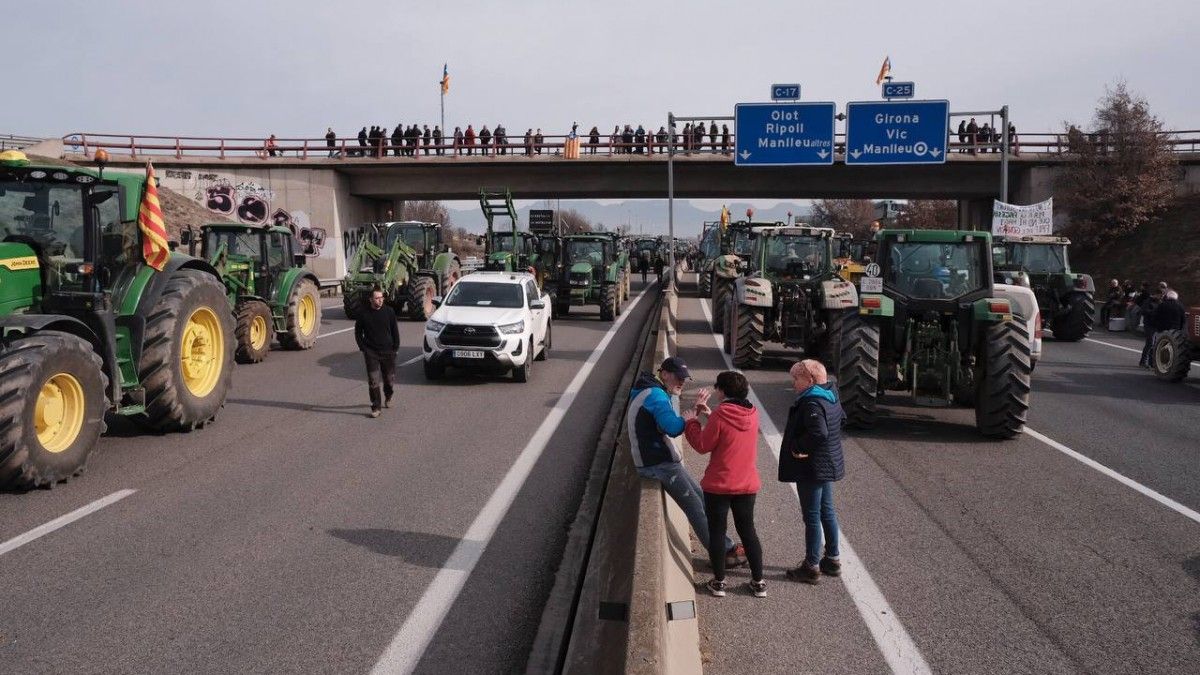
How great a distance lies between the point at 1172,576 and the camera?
6.09m

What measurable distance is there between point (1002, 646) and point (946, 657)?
38 centimetres

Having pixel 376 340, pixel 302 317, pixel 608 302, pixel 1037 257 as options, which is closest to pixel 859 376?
pixel 376 340

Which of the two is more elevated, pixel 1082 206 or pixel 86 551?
pixel 1082 206

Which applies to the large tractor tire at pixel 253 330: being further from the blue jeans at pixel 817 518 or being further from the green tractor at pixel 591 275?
the blue jeans at pixel 817 518

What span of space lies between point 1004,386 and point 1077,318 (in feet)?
47.2

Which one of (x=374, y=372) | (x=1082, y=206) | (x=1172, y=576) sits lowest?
(x=1172, y=576)

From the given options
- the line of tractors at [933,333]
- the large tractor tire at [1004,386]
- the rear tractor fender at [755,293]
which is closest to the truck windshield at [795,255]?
the rear tractor fender at [755,293]

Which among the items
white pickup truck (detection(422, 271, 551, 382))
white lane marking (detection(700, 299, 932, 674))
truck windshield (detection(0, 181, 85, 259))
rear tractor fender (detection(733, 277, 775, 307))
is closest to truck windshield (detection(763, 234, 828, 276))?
rear tractor fender (detection(733, 277, 775, 307))

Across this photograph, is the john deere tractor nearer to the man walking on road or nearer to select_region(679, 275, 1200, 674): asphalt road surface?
the man walking on road

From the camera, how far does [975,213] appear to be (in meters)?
42.8

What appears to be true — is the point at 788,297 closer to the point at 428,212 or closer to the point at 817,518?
the point at 817,518

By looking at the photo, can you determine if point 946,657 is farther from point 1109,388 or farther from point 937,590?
point 1109,388

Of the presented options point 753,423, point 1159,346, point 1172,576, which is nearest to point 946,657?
point 753,423

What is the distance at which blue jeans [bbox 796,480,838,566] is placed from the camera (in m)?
6.05
